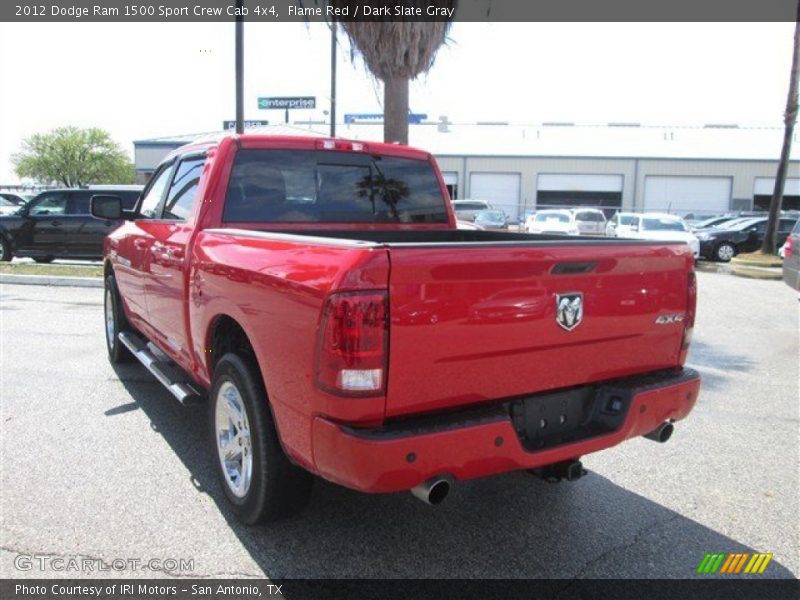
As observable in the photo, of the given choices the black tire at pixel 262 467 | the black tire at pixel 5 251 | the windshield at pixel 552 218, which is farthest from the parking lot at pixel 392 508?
the windshield at pixel 552 218

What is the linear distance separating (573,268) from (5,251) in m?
16.5

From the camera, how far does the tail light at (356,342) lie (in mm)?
2402

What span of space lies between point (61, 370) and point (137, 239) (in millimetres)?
2046

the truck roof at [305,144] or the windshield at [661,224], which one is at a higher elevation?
the truck roof at [305,144]

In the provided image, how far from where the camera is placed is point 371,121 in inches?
2237

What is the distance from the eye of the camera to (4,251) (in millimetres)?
15727

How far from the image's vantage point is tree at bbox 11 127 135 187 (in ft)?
199

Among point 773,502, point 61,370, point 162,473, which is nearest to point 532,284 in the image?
point 773,502

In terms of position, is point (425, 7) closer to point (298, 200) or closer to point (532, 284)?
point (298, 200)

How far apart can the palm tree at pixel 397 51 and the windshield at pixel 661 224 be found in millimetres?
14478

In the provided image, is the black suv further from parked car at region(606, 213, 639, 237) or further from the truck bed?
parked car at region(606, 213, 639, 237)

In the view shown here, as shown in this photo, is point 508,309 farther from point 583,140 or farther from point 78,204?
point 583,140

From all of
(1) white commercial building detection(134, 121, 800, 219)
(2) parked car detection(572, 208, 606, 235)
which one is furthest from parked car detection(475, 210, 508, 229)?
(1) white commercial building detection(134, 121, 800, 219)

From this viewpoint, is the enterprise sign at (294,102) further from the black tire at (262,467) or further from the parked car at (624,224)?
the black tire at (262,467)
